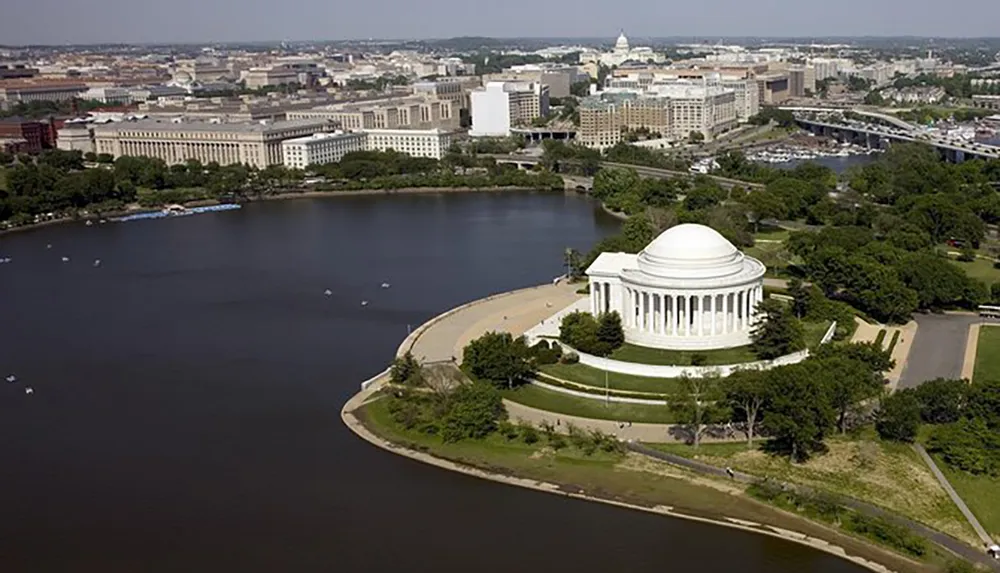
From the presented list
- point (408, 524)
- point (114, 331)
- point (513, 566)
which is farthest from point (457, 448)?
point (114, 331)

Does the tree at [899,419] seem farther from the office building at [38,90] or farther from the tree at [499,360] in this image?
the office building at [38,90]

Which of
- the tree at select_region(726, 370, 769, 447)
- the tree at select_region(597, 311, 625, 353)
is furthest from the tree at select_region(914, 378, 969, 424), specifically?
the tree at select_region(597, 311, 625, 353)

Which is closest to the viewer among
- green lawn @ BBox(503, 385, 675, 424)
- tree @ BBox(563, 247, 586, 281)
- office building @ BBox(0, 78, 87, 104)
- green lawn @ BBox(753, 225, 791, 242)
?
green lawn @ BBox(503, 385, 675, 424)

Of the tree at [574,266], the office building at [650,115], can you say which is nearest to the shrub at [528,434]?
the tree at [574,266]

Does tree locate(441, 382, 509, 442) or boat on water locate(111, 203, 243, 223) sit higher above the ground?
boat on water locate(111, 203, 243, 223)

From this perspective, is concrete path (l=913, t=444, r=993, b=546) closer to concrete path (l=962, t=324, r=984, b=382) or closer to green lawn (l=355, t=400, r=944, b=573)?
green lawn (l=355, t=400, r=944, b=573)

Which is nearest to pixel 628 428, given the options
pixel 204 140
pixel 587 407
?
pixel 587 407
